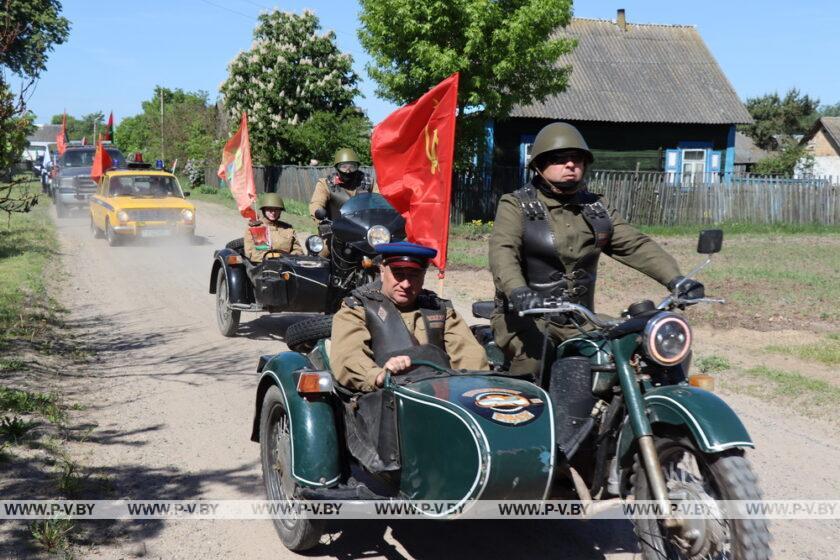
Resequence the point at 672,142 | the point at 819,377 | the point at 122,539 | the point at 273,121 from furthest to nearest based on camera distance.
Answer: the point at 273,121 < the point at 672,142 < the point at 819,377 < the point at 122,539

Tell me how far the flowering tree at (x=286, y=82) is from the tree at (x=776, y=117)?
41.9m

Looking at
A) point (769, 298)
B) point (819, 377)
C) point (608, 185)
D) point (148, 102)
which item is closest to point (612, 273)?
point (769, 298)

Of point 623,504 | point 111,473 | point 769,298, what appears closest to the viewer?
point 623,504

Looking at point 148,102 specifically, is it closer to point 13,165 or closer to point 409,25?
point 409,25

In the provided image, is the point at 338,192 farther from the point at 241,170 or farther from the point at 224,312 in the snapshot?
the point at 241,170

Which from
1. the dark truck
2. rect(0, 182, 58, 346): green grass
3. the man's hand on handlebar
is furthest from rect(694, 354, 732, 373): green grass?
the dark truck

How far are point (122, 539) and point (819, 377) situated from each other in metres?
6.41

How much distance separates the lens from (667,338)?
11.5ft

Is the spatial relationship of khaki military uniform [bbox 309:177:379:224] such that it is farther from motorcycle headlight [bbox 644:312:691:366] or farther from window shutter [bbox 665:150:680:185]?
window shutter [bbox 665:150:680:185]

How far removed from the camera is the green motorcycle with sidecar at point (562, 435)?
3346mm

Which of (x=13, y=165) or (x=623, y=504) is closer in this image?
(x=623, y=504)

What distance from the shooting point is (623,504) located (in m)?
3.68

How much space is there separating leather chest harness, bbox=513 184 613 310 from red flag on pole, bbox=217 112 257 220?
721 centimetres

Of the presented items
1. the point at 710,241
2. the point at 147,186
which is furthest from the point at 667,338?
the point at 147,186
